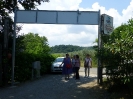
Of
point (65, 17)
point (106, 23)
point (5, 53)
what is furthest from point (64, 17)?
point (5, 53)

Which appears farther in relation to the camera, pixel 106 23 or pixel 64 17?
pixel 64 17

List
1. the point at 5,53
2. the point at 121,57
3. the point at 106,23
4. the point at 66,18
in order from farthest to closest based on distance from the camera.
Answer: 1. the point at 5,53
2. the point at 66,18
3. the point at 106,23
4. the point at 121,57

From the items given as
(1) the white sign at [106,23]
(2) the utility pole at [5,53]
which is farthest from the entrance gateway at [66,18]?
(2) the utility pole at [5,53]

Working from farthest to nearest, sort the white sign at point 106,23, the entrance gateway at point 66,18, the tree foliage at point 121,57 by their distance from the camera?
the entrance gateway at point 66,18 → the white sign at point 106,23 → the tree foliage at point 121,57

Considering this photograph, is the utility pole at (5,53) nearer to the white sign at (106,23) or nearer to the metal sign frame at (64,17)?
the metal sign frame at (64,17)

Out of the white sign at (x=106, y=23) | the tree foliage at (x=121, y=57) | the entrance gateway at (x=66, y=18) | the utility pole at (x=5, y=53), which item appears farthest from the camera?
the utility pole at (x=5, y=53)

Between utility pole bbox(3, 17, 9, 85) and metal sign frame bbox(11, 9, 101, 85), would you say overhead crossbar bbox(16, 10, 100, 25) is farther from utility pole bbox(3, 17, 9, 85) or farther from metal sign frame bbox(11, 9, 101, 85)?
utility pole bbox(3, 17, 9, 85)

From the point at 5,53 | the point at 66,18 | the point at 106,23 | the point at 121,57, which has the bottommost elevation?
the point at 121,57

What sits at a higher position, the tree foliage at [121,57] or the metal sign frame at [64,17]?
the metal sign frame at [64,17]

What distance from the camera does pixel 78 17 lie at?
44.0ft

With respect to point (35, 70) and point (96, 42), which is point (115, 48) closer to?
point (96, 42)

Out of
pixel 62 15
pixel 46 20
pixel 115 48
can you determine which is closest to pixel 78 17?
pixel 62 15

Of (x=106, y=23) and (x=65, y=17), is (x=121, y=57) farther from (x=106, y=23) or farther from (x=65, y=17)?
(x=65, y=17)

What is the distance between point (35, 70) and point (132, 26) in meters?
9.94
